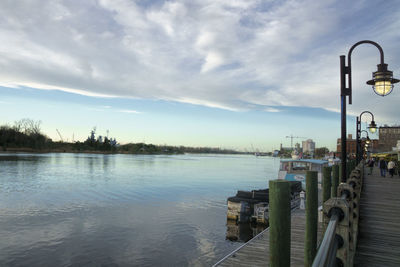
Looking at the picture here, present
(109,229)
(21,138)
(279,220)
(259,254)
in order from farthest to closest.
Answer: (21,138)
(109,229)
(259,254)
(279,220)

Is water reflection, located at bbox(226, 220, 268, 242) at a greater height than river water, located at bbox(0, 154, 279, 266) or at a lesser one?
lesser

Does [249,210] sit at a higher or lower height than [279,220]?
lower

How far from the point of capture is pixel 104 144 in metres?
192

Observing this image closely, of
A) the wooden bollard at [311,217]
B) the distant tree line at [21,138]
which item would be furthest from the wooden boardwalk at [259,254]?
the distant tree line at [21,138]

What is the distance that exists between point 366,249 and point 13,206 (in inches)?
1063

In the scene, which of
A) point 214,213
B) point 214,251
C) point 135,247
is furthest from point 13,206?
point 214,251

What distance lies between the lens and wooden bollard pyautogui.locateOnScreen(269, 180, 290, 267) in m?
3.37

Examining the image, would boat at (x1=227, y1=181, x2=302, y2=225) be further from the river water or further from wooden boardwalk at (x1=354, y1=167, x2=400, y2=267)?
wooden boardwalk at (x1=354, y1=167, x2=400, y2=267)

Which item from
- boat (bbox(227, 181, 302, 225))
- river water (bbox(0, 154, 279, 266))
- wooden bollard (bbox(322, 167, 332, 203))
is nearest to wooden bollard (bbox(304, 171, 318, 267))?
wooden bollard (bbox(322, 167, 332, 203))

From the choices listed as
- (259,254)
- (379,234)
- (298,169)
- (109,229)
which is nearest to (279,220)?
(379,234)

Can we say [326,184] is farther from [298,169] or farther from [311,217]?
[298,169]

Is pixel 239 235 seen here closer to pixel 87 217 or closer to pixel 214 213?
pixel 214 213

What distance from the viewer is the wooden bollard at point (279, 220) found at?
11.0ft

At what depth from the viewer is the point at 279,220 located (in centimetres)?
351
